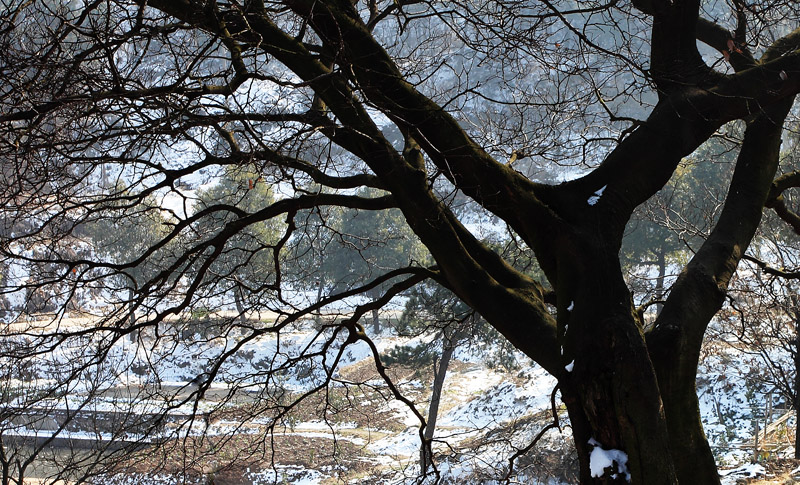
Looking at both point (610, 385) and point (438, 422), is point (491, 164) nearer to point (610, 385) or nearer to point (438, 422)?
point (610, 385)

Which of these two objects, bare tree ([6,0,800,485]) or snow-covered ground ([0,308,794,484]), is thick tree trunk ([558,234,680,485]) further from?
snow-covered ground ([0,308,794,484])

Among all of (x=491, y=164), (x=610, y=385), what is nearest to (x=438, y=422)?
(x=491, y=164)

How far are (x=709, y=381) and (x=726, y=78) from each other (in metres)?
15.1

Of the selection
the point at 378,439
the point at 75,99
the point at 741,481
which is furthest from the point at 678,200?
the point at 75,99

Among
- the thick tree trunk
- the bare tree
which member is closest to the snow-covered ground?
the bare tree

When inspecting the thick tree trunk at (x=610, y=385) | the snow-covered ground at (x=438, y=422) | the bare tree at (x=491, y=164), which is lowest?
the thick tree trunk at (x=610, y=385)

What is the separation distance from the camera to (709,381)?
1694 cm

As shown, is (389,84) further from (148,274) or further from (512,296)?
(148,274)

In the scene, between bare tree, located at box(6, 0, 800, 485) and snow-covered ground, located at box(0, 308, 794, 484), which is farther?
snow-covered ground, located at box(0, 308, 794, 484)

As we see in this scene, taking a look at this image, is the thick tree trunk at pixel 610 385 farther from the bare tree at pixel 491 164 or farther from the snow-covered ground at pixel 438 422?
the snow-covered ground at pixel 438 422

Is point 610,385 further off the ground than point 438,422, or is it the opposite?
point 438,422

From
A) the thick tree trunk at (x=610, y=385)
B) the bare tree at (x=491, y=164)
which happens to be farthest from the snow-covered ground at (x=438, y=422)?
the thick tree trunk at (x=610, y=385)

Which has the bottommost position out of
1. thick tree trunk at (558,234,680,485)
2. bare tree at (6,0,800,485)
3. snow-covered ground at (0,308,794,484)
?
thick tree trunk at (558,234,680,485)

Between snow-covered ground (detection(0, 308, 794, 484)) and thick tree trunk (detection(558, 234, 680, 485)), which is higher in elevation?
snow-covered ground (detection(0, 308, 794, 484))
